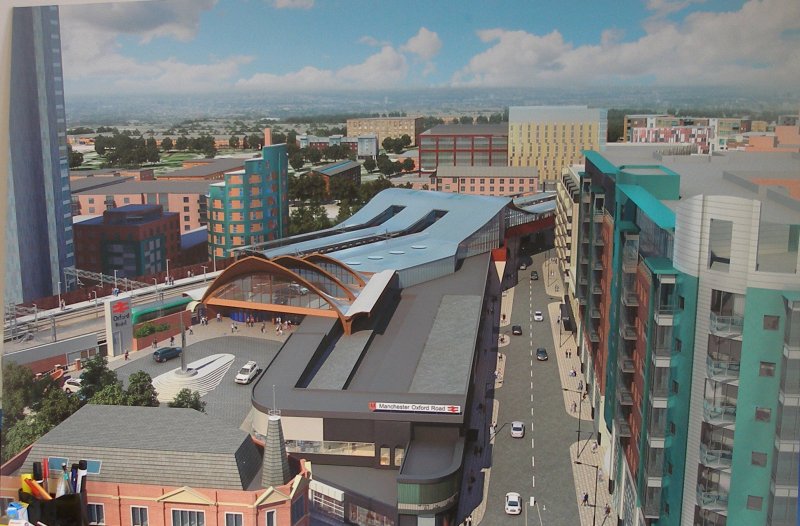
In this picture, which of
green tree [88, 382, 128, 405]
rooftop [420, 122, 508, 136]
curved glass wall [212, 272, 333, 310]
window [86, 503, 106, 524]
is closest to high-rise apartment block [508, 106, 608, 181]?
rooftop [420, 122, 508, 136]

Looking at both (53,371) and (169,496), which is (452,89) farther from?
(169,496)

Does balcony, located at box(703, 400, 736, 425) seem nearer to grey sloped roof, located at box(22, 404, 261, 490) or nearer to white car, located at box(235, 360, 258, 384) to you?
grey sloped roof, located at box(22, 404, 261, 490)

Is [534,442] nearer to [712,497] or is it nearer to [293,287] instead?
[712,497]

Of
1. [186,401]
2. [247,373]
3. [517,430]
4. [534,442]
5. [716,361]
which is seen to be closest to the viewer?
[716,361]

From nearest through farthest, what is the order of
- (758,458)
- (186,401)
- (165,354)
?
(758,458)
(186,401)
(165,354)

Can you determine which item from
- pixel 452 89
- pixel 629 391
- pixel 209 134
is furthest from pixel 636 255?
pixel 209 134

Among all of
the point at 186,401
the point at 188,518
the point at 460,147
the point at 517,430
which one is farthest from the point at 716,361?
the point at 460,147

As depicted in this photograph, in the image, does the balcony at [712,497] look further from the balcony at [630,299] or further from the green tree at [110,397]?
the green tree at [110,397]

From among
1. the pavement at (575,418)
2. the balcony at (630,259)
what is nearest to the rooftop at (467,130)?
the pavement at (575,418)
